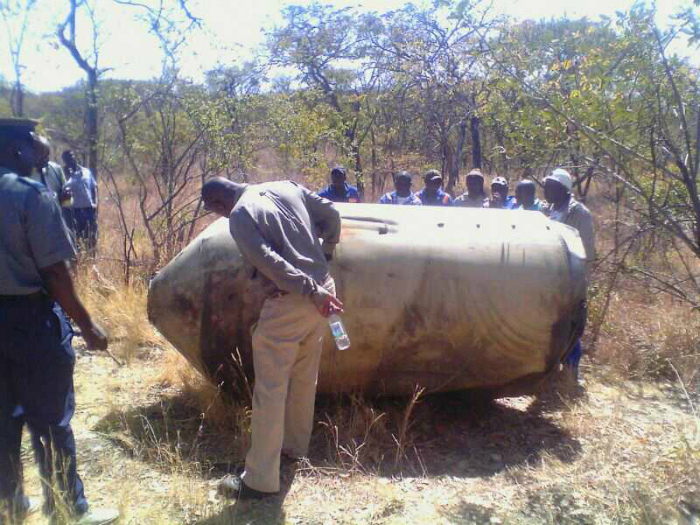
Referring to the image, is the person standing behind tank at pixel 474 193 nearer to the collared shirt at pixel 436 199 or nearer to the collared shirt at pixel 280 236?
the collared shirt at pixel 436 199

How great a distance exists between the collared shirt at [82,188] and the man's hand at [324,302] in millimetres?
6414

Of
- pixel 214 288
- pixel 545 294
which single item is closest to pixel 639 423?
pixel 545 294

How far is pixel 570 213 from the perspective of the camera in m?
4.87

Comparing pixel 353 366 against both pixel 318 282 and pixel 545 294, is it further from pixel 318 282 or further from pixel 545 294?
pixel 545 294

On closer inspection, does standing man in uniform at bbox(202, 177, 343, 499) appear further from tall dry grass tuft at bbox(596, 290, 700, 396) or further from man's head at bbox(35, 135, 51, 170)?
tall dry grass tuft at bbox(596, 290, 700, 396)

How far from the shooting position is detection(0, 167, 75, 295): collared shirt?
2.57 m

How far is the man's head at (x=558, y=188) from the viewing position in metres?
4.90

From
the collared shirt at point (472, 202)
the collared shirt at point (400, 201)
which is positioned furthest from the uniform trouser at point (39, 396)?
the collared shirt at point (472, 202)

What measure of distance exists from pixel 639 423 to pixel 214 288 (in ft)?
9.56

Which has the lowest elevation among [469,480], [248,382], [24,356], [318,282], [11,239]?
[469,480]

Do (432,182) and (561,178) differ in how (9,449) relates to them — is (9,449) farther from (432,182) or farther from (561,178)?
(432,182)

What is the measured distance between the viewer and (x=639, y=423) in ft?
13.7

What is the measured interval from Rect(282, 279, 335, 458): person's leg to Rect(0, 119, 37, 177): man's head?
137 centimetres

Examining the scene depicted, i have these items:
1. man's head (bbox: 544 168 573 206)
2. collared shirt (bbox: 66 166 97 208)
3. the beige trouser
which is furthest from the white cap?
collared shirt (bbox: 66 166 97 208)
